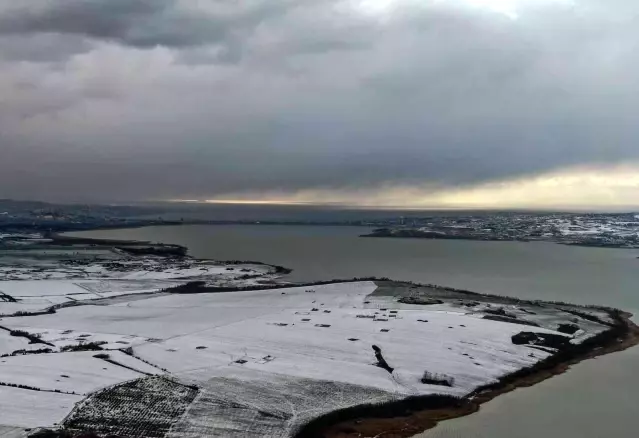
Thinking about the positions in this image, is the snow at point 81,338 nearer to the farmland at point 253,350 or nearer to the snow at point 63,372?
the farmland at point 253,350

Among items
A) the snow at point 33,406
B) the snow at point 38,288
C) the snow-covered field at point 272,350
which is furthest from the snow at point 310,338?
the snow at point 38,288

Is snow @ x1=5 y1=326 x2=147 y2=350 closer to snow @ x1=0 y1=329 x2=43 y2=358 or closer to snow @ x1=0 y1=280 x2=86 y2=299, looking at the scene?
snow @ x1=0 y1=329 x2=43 y2=358

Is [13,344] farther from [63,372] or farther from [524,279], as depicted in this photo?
[524,279]

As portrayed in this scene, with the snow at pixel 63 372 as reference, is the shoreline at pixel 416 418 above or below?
below

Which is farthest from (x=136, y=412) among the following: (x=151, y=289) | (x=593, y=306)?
(x=593, y=306)

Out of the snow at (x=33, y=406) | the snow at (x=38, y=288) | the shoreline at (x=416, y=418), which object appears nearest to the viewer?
the snow at (x=33, y=406)

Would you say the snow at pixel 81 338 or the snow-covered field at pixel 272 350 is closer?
the snow-covered field at pixel 272 350

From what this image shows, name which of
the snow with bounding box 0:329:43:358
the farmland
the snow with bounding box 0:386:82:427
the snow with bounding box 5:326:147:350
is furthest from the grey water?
the snow with bounding box 0:329:43:358

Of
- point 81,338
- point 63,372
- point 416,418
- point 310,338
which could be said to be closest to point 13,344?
point 81,338
